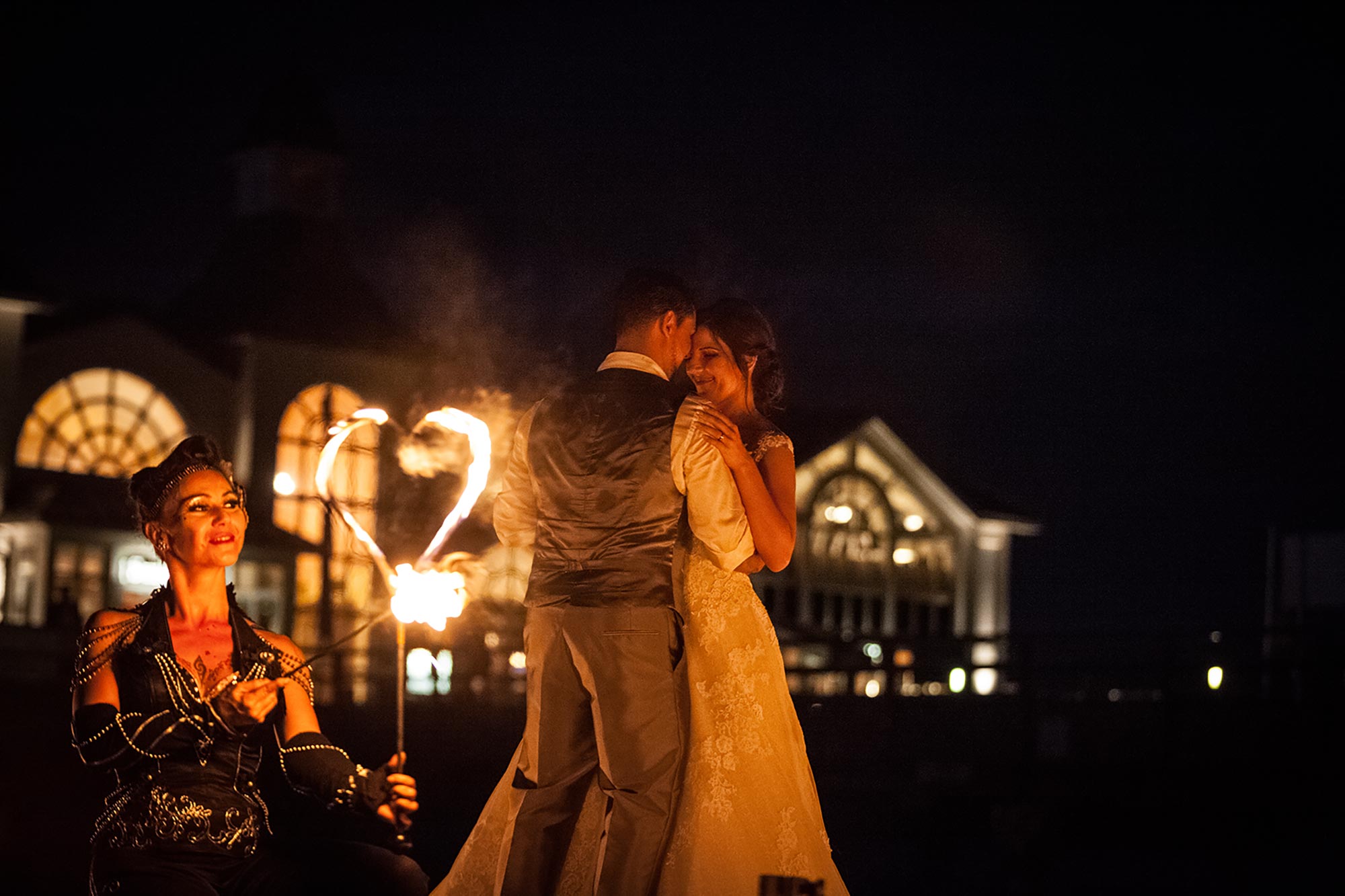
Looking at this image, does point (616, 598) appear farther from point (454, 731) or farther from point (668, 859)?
point (454, 731)

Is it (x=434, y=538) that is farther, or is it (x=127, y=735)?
(x=434, y=538)

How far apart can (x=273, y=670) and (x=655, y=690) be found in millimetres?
1132

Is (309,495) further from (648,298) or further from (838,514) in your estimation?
(648,298)

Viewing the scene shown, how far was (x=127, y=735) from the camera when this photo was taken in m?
4.02

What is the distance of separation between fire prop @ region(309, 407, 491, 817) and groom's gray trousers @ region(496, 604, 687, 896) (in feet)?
1.68

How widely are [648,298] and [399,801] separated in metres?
1.75

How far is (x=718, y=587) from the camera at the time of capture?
5266 mm

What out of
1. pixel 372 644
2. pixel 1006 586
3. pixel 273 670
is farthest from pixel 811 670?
pixel 1006 586

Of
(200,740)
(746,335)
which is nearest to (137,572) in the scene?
(746,335)

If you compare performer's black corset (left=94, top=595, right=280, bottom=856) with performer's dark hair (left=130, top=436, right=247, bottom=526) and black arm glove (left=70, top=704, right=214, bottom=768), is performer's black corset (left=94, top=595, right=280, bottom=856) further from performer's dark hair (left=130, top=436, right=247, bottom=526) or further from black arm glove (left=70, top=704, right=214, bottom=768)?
performer's dark hair (left=130, top=436, right=247, bottom=526)

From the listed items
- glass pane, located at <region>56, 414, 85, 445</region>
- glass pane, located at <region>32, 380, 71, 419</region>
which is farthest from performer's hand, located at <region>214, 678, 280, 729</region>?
glass pane, located at <region>56, 414, 85, 445</region>

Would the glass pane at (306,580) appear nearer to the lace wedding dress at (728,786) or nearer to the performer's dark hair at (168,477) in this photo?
the lace wedding dress at (728,786)

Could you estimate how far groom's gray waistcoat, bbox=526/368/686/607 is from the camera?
4.84m

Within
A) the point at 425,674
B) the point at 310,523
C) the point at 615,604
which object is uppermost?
the point at 310,523
